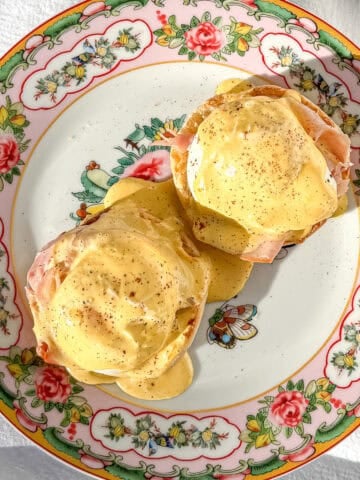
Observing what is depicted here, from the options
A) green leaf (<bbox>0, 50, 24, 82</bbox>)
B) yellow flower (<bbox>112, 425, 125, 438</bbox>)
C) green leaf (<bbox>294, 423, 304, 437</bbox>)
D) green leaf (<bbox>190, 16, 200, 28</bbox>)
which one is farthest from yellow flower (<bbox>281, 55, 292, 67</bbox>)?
yellow flower (<bbox>112, 425, 125, 438</bbox>)

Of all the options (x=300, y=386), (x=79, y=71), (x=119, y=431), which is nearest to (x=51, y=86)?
(x=79, y=71)

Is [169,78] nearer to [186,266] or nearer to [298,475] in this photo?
[186,266]

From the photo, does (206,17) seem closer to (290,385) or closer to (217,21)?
(217,21)

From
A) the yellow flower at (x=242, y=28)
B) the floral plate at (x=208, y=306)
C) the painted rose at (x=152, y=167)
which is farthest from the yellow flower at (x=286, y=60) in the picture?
the painted rose at (x=152, y=167)

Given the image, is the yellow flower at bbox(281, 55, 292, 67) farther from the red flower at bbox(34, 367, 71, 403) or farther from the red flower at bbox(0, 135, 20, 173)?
the red flower at bbox(34, 367, 71, 403)

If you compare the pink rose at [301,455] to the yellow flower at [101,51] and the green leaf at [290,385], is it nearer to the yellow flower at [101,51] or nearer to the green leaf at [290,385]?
the green leaf at [290,385]

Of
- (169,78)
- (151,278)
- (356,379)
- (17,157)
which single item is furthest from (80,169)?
(356,379)

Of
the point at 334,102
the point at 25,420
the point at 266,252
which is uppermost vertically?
the point at 334,102
